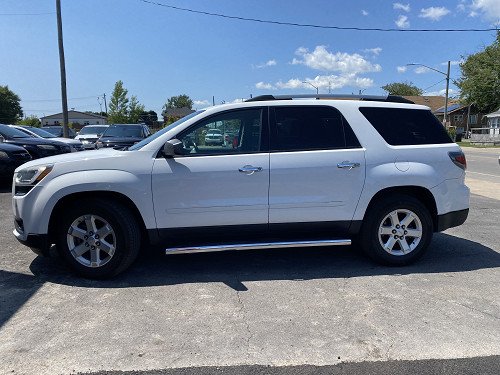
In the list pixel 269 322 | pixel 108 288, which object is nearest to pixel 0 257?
pixel 108 288

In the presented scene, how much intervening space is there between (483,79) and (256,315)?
56615mm

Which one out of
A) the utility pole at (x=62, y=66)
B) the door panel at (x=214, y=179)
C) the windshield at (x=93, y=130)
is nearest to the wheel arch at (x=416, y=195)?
the door panel at (x=214, y=179)

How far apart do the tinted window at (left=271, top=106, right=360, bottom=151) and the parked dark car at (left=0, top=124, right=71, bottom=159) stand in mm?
8829

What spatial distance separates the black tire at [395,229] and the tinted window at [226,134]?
1.55 meters

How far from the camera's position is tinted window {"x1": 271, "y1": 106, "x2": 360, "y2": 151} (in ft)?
15.6

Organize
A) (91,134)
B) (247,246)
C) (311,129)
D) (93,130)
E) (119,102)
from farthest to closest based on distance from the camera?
(119,102) → (93,130) → (91,134) → (311,129) → (247,246)

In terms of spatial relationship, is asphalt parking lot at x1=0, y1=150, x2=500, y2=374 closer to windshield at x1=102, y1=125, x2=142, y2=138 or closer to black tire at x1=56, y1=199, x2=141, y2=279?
black tire at x1=56, y1=199, x2=141, y2=279

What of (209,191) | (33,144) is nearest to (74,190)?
(209,191)

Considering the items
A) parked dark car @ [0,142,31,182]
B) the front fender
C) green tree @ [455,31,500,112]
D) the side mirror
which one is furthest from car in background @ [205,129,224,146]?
green tree @ [455,31,500,112]

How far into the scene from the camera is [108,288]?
14.3ft

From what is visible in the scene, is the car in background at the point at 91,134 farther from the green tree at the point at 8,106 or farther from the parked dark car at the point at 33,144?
the green tree at the point at 8,106

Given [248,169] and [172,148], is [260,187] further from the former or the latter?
[172,148]

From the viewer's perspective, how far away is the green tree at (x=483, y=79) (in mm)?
50469

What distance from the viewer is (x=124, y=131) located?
15773 mm
